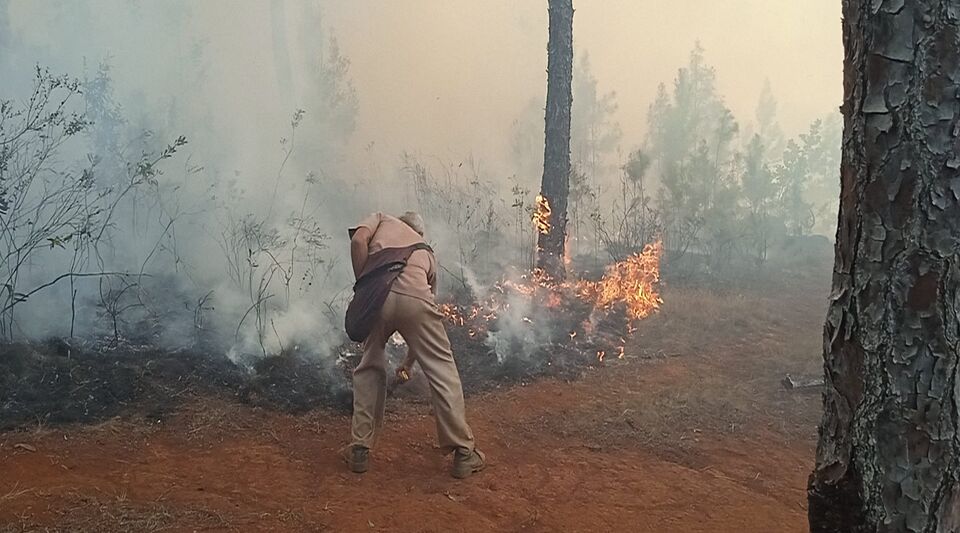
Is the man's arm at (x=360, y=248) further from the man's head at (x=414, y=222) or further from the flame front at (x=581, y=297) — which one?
the flame front at (x=581, y=297)

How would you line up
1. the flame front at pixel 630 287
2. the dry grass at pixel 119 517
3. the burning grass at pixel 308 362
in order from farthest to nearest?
the flame front at pixel 630 287 → the burning grass at pixel 308 362 → the dry grass at pixel 119 517

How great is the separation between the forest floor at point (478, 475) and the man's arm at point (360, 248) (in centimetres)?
142

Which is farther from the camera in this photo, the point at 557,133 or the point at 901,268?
the point at 557,133

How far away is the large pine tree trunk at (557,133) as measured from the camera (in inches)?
356

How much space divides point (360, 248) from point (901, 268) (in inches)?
134

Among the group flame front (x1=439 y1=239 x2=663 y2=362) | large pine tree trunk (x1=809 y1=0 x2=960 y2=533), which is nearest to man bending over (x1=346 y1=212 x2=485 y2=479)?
large pine tree trunk (x1=809 y1=0 x2=960 y2=533)

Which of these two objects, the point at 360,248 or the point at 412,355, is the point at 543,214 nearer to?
the point at 412,355

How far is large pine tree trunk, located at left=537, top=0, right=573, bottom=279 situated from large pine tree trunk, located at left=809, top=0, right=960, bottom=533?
6.71m

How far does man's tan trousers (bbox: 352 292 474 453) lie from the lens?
4801 millimetres

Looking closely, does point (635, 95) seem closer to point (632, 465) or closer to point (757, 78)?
point (757, 78)

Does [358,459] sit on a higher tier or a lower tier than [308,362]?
lower

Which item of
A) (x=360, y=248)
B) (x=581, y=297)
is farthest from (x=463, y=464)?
(x=581, y=297)

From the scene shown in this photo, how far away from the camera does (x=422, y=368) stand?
16.1 ft

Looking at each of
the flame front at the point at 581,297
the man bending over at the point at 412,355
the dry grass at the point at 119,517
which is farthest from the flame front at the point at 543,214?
the dry grass at the point at 119,517
